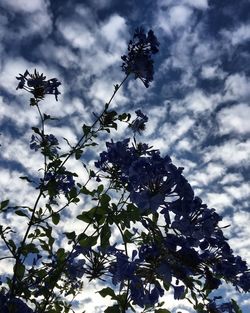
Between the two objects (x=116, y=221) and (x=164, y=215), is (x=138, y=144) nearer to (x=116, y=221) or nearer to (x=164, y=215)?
(x=116, y=221)

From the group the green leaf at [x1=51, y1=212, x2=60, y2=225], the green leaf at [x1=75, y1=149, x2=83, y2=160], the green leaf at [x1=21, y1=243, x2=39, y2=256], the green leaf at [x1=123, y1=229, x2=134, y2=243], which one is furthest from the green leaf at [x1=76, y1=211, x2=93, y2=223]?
the green leaf at [x1=75, y1=149, x2=83, y2=160]

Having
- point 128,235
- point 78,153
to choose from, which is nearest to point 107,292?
point 128,235

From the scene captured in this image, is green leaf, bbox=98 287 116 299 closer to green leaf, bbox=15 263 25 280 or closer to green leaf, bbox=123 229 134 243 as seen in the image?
green leaf, bbox=123 229 134 243

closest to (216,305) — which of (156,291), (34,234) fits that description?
(156,291)

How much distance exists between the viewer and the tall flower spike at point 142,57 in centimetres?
368

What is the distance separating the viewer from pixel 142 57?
375 centimetres

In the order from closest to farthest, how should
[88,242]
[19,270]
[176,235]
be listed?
[176,235], [88,242], [19,270]

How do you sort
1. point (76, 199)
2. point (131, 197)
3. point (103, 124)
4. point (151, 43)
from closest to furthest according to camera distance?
1. point (131, 197)
2. point (151, 43)
3. point (76, 199)
4. point (103, 124)

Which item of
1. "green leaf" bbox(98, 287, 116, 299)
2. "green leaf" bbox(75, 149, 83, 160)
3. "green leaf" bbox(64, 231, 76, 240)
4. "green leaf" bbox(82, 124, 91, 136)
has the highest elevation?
"green leaf" bbox(82, 124, 91, 136)

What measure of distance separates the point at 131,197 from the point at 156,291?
0.55 meters

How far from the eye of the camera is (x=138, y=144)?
321 cm

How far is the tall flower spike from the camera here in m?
3.68

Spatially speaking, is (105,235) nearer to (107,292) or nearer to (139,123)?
(107,292)

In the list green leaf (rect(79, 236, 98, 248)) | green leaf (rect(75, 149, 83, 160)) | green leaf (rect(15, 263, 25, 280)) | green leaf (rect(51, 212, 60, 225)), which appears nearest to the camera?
green leaf (rect(79, 236, 98, 248))
